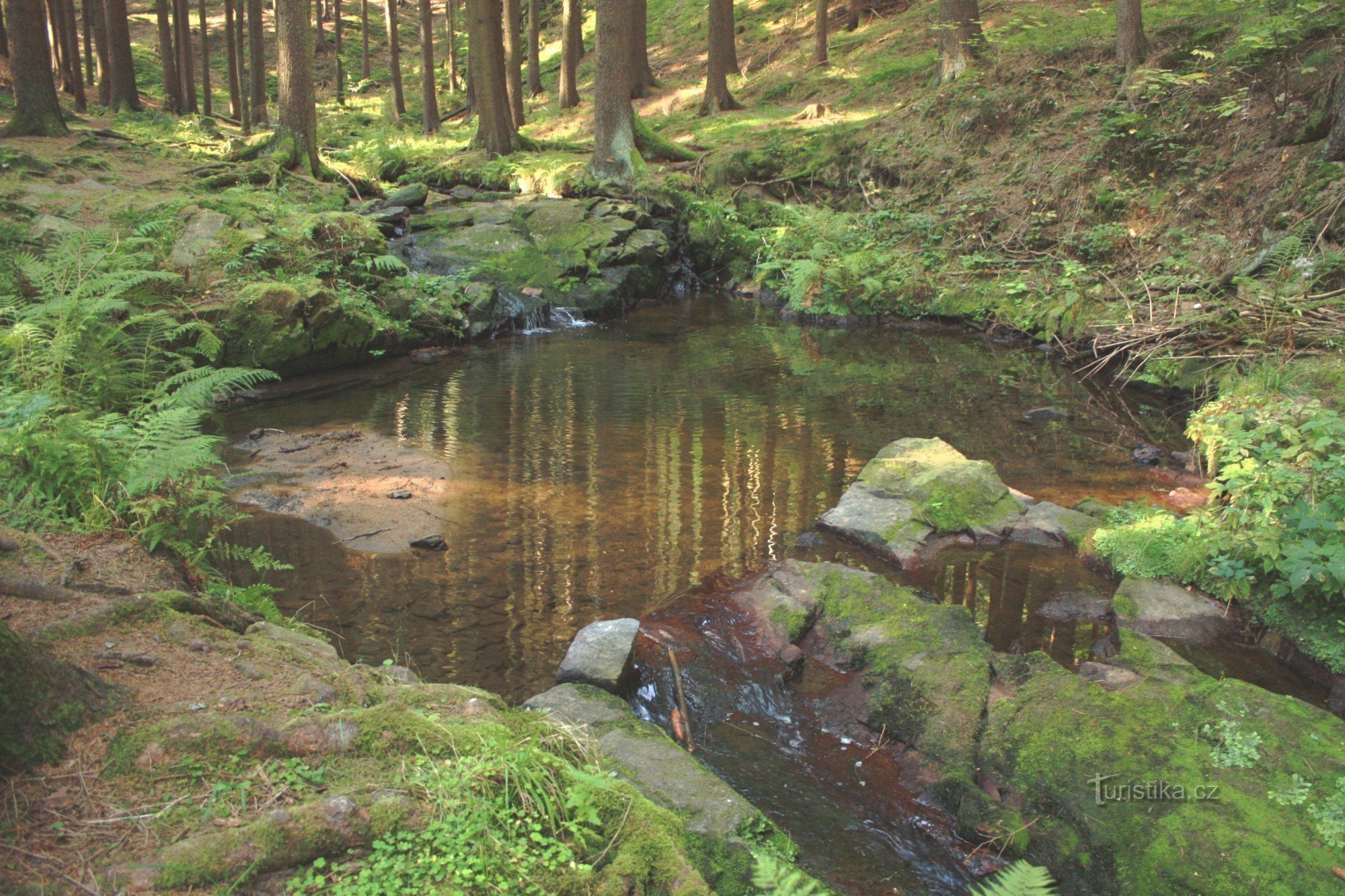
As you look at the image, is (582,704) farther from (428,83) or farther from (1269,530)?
(428,83)

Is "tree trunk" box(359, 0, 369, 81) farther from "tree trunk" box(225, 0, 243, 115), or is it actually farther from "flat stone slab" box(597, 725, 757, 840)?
"flat stone slab" box(597, 725, 757, 840)

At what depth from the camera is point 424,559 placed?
653 cm

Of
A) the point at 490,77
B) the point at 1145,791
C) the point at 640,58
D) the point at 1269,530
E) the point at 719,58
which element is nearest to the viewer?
the point at 1145,791

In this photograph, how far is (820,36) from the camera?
25.8 metres

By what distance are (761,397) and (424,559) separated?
5.98 metres

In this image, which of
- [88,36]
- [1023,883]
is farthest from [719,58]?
[1023,883]

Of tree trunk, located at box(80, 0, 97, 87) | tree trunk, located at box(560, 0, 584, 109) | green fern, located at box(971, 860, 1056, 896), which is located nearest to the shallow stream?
green fern, located at box(971, 860, 1056, 896)

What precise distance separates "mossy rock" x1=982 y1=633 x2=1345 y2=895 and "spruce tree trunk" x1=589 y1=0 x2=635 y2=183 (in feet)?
58.4

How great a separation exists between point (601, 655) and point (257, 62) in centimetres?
2494

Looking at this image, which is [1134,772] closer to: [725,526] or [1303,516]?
[1303,516]

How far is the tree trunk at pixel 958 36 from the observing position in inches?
779

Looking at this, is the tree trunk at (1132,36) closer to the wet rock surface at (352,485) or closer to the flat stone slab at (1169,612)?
the flat stone slab at (1169,612)

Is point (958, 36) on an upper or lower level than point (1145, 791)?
upper

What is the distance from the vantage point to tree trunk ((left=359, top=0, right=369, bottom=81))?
35.0 meters
